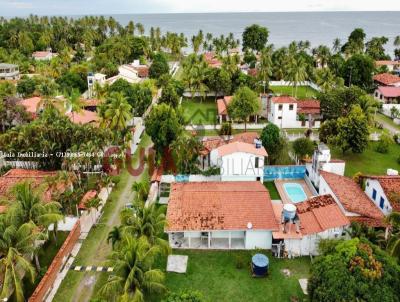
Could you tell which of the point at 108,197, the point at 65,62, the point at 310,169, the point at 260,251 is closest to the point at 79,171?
the point at 108,197

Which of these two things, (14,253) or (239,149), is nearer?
(14,253)

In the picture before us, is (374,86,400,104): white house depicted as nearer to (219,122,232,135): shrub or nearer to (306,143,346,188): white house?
(219,122,232,135): shrub

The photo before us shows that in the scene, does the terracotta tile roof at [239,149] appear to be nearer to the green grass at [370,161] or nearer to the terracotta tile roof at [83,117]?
the green grass at [370,161]

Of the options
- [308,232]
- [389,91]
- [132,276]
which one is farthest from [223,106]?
[132,276]

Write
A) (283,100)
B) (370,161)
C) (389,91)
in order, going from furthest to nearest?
(389,91)
(283,100)
(370,161)

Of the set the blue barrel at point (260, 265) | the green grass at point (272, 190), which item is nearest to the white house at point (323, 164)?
the green grass at point (272, 190)

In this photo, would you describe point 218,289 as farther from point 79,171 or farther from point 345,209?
point 79,171

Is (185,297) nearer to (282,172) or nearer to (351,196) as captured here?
(351,196)
